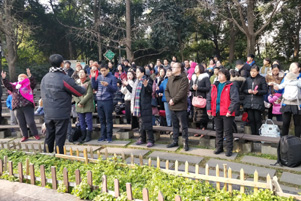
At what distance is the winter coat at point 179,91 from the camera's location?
5574 millimetres

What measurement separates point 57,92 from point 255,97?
437cm

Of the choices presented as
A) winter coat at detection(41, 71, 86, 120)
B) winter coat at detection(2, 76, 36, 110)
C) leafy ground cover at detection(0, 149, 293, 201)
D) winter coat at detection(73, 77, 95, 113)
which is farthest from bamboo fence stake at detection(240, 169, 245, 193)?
winter coat at detection(2, 76, 36, 110)

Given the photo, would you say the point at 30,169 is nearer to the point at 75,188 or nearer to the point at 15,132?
the point at 75,188

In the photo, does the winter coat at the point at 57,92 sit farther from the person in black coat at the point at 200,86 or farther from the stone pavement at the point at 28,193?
the person in black coat at the point at 200,86

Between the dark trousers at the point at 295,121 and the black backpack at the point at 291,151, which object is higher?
the dark trousers at the point at 295,121

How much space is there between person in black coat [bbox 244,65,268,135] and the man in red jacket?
3.52ft

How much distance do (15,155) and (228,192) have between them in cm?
366

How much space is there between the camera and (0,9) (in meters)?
16.9

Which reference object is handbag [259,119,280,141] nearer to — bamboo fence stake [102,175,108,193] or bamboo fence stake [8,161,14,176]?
bamboo fence stake [102,175,108,193]

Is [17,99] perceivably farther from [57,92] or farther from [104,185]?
[104,185]

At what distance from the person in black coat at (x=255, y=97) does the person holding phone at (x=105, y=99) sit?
10.7ft

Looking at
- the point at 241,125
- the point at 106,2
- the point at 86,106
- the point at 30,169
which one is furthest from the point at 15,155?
the point at 106,2

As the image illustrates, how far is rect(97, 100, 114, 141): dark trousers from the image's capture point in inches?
258

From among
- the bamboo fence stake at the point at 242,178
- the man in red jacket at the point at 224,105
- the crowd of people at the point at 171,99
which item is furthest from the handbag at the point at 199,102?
the bamboo fence stake at the point at 242,178
